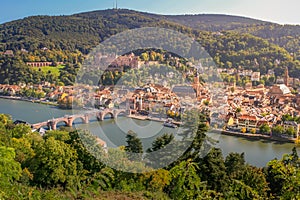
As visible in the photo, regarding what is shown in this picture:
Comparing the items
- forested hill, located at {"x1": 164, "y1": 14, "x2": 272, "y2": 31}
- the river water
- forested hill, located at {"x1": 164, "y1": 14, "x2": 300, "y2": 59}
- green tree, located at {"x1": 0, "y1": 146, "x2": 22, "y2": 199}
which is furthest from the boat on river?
forested hill, located at {"x1": 164, "y1": 14, "x2": 272, "y2": 31}

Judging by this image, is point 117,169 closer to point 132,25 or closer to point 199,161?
point 199,161

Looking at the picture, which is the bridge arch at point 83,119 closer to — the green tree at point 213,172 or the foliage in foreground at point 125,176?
the foliage in foreground at point 125,176

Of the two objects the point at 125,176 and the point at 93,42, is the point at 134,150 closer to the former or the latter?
the point at 125,176

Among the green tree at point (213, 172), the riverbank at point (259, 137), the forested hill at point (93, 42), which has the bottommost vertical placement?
A: the riverbank at point (259, 137)

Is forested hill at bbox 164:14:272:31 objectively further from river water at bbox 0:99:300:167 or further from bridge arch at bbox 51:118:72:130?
bridge arch at bbox 51:118:72:130

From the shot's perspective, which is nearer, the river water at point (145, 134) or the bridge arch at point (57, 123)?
the river water at point (145, 134)

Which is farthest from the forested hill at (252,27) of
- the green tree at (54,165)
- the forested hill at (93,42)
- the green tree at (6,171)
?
the green tree at (6,171)
